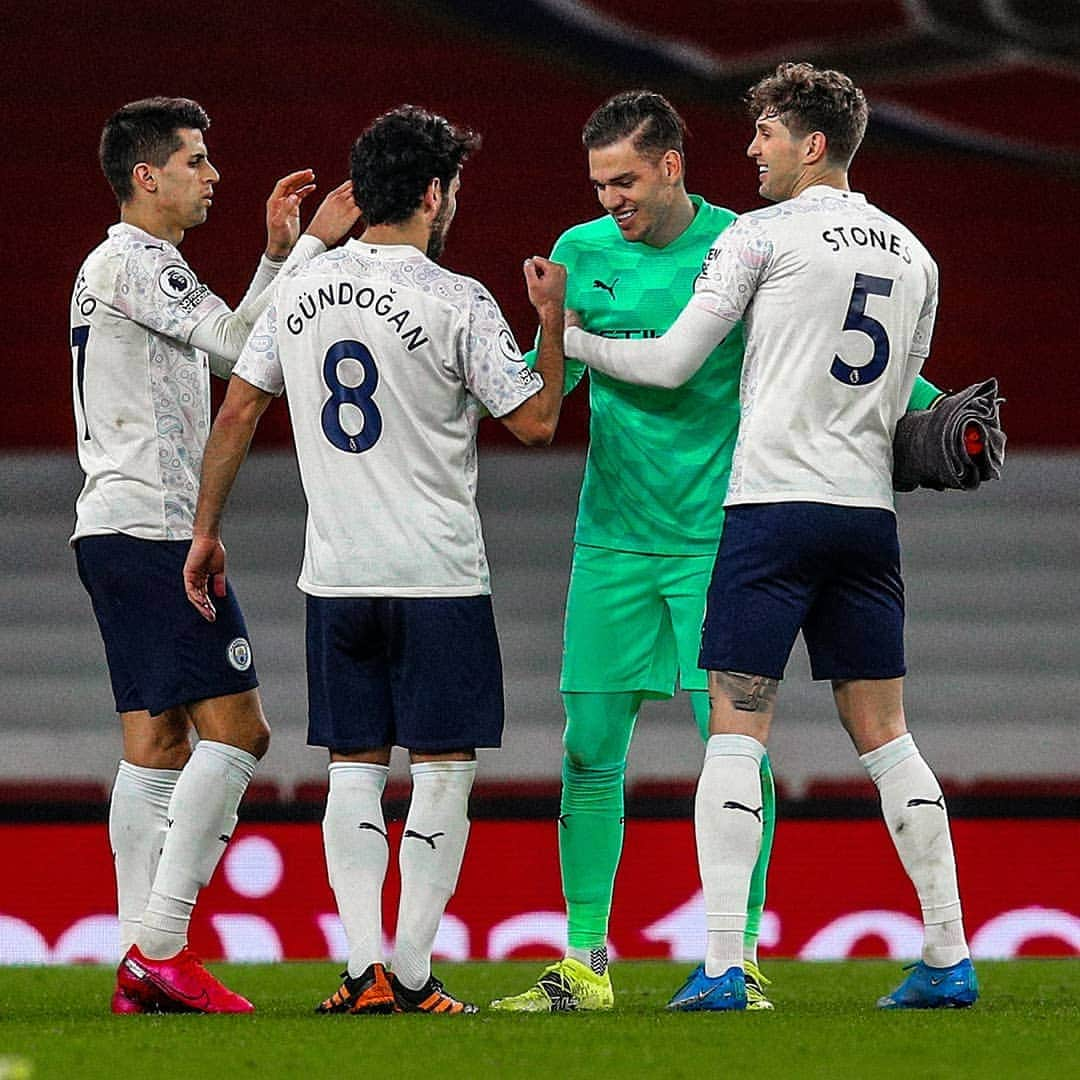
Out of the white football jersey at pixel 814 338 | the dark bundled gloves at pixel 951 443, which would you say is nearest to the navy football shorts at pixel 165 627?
the white football jersey at pixel 814 338

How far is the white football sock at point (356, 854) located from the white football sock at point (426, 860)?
0.14ft

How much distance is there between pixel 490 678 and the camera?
11.2ft

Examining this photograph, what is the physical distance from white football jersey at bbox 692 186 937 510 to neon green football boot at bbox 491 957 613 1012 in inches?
37.3

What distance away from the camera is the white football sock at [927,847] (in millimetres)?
3387

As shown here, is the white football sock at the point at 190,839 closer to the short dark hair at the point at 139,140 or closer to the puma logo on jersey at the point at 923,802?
the short dark hair at the point at 139,140

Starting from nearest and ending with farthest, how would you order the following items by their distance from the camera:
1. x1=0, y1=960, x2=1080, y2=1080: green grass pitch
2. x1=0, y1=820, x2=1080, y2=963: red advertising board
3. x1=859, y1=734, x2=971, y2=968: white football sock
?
x1=0, y1=960, x2=1080, y2=1080: green grass pitch
x1=859, y1=734, x2=971, y2=968: white football sock
x1=0, y1=820, x2=1080, y2=963: red advertising board

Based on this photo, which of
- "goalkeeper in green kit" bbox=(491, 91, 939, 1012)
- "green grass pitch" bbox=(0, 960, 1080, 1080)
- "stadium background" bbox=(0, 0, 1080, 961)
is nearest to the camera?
"green grass pitch" bbox=(0, 960, 1080, 1080)

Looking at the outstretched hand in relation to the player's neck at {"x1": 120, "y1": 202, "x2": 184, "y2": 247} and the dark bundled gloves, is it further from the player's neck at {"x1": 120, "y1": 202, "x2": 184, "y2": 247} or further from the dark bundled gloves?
the dark bundled gloves

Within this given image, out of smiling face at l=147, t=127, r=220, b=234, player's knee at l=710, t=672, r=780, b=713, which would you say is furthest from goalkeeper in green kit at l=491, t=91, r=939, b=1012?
smiling face at l=147, t=127, r=220, b=234

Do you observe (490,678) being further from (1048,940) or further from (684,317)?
(1048,940)

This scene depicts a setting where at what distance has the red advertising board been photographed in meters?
5.57

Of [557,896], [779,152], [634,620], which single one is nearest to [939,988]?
[634,620]

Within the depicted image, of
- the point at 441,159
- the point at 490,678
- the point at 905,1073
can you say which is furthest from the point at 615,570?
the point at 905,1073

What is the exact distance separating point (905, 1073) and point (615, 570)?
1377 millimetres
